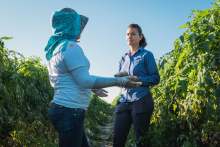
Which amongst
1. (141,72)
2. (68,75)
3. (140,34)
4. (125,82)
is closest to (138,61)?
(141,72)

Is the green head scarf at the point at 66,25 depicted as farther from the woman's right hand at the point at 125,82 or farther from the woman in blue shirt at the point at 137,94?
the woman in blue shirt at the point at 137,94

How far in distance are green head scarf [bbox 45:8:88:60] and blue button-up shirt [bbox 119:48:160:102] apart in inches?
62.0

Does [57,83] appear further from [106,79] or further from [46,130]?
[46,130]

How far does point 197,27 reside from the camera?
520 centimetres

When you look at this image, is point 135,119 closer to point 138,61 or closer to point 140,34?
point 138,61

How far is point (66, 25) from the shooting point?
3.47 meters

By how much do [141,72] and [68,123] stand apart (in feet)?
6.08

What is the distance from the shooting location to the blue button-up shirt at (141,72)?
5.00 m

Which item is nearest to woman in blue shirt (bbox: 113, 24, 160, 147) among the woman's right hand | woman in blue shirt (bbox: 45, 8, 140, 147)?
the woman's right hand

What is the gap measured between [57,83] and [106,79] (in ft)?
1.16

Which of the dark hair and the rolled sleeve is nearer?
the rolled sleeve

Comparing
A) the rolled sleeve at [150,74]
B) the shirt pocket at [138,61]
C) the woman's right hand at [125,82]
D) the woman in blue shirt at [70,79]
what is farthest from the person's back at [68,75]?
the shirt pocket at [138,61]

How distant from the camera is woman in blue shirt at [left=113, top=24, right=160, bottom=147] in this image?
504cm

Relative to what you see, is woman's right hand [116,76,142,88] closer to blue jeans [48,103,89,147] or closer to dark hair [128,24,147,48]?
blue jeans [48,103,89,147]
